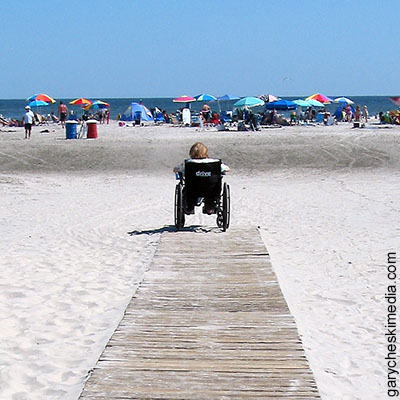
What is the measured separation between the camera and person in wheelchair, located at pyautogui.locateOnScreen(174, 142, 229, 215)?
30.1 ft

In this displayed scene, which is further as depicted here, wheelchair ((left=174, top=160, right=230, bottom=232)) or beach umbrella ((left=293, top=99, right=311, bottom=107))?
beach umbrella ((left=293, top=99, right=311, bottom=107))

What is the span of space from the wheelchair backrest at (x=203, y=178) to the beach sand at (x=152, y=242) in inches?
31.9


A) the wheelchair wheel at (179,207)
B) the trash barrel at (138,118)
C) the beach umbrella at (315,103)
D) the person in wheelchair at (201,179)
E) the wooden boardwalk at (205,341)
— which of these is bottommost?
the wooden boardwalk at (205,341)

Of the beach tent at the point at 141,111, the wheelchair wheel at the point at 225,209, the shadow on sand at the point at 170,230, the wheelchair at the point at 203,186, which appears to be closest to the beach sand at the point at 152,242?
the shadow on sand at the point at 170,230

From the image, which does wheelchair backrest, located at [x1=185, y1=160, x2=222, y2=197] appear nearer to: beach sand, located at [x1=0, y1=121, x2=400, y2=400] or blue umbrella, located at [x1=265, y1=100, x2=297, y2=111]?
beach sand, located at [x1=0, y1=121, x2=400, y2=400]

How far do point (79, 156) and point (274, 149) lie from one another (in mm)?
6287

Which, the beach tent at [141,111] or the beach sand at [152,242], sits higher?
the beach tent at [141,111]

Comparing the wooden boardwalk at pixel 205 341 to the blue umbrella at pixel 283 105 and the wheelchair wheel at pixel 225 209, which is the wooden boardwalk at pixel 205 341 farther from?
the blue umbrella at pixel 283 105

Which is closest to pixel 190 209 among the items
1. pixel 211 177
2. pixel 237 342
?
pixel 211 177

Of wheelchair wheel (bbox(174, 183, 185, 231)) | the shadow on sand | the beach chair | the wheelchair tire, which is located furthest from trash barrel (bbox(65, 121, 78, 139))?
the wheelchair tire

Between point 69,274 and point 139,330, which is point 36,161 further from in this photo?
point 139,330

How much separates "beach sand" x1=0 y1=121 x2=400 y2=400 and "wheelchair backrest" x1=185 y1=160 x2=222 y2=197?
0.81m

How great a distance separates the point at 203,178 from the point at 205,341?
461 cm

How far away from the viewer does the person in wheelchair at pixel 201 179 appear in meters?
9.16
